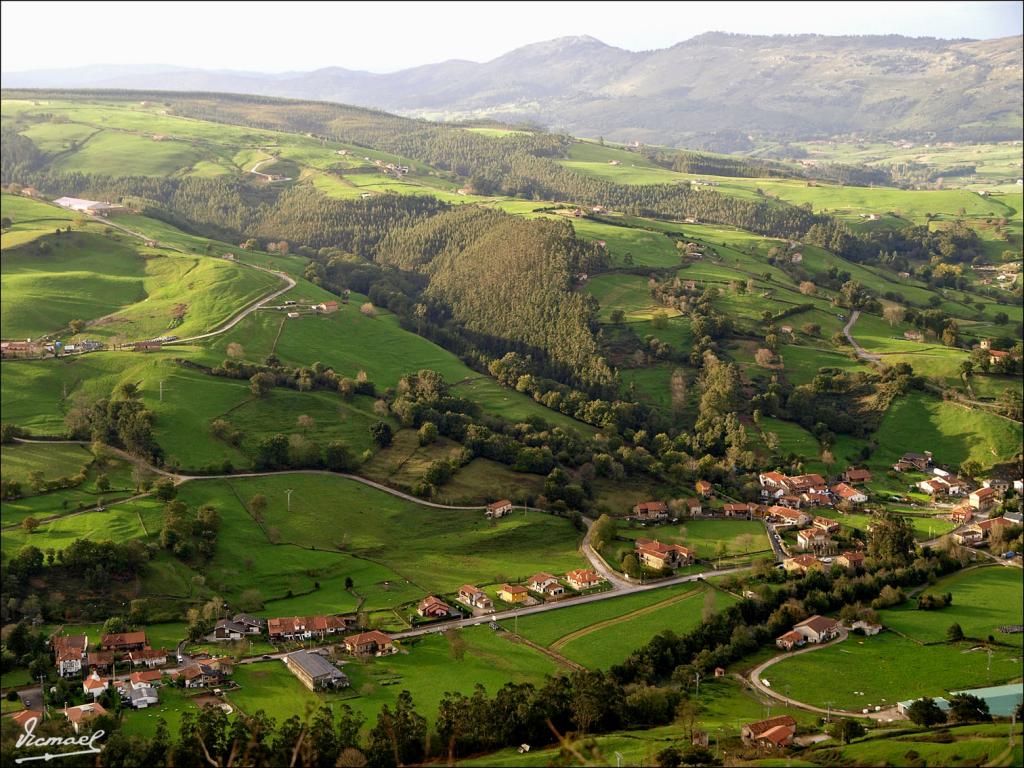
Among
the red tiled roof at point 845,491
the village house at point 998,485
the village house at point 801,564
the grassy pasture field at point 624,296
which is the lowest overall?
the village house at point 801,564

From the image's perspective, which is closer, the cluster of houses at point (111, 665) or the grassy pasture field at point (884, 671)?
the cluster of houses at point (111, 665)

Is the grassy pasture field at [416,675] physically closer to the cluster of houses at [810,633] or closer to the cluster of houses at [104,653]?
the cluster of houses at [104,653]

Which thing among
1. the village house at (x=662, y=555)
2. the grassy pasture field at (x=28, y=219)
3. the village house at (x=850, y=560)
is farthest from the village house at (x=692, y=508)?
the grassy pasture field at (x=28, y=219)

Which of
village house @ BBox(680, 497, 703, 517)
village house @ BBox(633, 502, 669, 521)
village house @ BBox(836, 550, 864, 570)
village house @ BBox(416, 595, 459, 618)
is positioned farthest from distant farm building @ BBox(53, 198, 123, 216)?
village house @ BBox(836, 550, 864, 570)

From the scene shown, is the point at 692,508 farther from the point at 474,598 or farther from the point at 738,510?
the point at 474,598

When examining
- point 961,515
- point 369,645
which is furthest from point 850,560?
point 369,645

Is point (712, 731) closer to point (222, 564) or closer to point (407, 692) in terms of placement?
point (407, 692)

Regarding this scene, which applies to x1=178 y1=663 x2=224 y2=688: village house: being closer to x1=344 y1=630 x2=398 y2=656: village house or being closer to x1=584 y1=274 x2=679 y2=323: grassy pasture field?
x1=344 y1=630 x2=398 y2=656: village house
